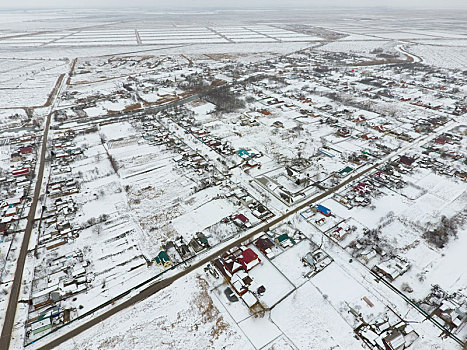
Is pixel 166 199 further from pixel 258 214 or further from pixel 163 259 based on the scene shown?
pixel 258 214

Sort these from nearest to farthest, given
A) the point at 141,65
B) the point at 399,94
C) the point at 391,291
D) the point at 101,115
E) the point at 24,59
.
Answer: the point at 391,291 → the point at 101,115 → the point at 399,94 → the point at 141,65 → the point at 24,59

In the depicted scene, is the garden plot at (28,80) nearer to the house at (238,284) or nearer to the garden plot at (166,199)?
the garden plot at (166,199)

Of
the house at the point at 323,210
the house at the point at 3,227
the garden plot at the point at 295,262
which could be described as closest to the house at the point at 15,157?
the house at the point at 3,227

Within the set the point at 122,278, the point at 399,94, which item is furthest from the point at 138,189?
the point at 399,94

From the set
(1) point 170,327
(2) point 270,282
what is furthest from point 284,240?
(1) point 170,327

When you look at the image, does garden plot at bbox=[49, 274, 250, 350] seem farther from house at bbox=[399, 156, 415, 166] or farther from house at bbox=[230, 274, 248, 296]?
house at bbox=[399, 156, 415, 166]

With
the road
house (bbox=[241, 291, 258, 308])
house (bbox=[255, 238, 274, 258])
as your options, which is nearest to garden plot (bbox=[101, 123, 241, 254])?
house (bbox=[255, 238, 274, 258])

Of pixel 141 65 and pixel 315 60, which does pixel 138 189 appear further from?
pixel 315 60

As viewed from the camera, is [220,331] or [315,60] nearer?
[220,331]
